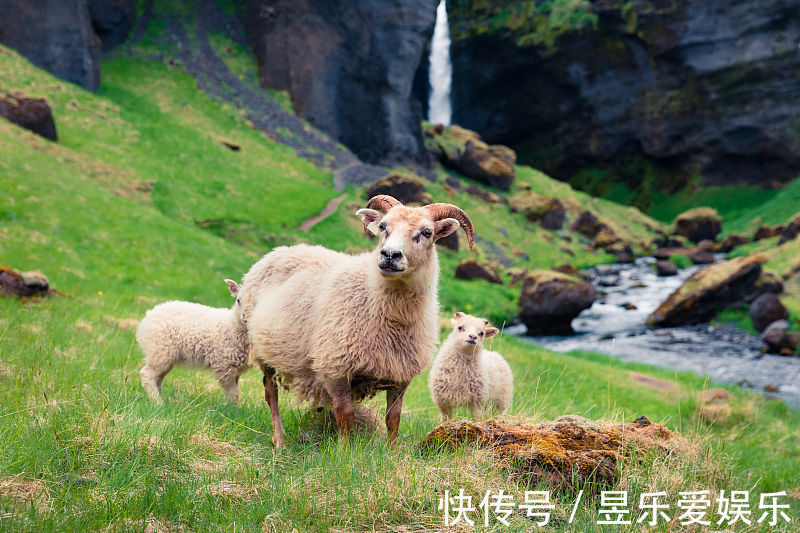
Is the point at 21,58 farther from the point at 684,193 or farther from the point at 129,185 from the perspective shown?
the point at 684,193

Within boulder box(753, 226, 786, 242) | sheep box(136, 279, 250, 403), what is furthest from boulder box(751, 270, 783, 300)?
sheep box(136, 279, 250, 403)

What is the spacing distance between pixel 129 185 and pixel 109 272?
10875 millimetres

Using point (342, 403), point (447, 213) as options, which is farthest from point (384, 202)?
point (342, 403)

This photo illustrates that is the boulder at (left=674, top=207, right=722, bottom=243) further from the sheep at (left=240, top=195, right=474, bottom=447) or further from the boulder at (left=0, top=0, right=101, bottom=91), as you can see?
the sheep at (left=240, top=195, right=474, bottom=447)

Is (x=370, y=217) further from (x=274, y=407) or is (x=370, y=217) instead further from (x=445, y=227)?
(x=274, y=407)

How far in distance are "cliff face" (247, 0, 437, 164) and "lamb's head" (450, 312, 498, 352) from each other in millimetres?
42403

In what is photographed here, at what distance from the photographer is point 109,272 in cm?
1919

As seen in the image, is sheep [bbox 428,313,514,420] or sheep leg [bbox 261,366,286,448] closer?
sheep leg [bbox 261,366,286,448]

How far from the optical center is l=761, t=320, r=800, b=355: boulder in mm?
22156

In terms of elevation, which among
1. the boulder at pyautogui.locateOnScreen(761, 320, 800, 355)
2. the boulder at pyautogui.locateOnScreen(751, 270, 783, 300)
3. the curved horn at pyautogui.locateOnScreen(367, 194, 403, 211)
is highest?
the curved horn at pyautogui.locateOnScreen(367, 194, 403, 211)

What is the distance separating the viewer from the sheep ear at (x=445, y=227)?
5.84 meters

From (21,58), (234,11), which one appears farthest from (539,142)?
(21,58)

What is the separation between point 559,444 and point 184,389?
17.6 ft

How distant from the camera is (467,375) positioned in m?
8.67
